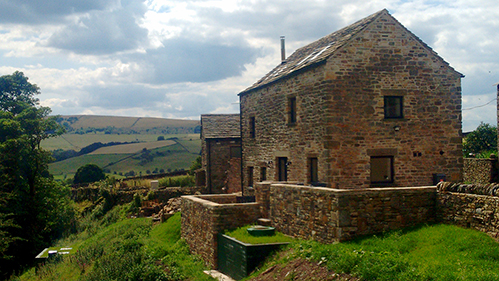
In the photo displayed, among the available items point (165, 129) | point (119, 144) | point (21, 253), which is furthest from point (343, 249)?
point (165, 129)

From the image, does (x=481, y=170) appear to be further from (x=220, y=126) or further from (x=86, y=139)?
(x=86, y=139)

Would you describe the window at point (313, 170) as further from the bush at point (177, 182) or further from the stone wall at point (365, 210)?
Answer: the bush at point (177, 182)

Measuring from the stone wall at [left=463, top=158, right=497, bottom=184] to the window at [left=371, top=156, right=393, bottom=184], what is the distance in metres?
9.54

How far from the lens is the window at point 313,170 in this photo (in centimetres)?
1688

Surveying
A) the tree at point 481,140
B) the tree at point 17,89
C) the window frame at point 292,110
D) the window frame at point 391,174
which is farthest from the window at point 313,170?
the tree at point 17,89

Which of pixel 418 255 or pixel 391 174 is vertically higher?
pixel 391 174

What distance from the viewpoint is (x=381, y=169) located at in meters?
16.4

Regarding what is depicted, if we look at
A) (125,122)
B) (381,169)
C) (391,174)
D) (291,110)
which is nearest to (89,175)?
(291,110)

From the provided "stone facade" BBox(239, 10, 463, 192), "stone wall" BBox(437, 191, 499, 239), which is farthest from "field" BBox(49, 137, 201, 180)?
"stone wall" BBox(437, 191, 499, 239)

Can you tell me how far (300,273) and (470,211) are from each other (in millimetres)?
4029

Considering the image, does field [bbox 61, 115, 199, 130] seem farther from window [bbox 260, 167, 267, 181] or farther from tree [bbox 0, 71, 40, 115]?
window [bbox 260, 167, 267, 181]

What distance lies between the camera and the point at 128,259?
16.2 meters

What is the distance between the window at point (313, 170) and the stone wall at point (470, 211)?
6182mm

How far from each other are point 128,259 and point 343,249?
9156 mm
